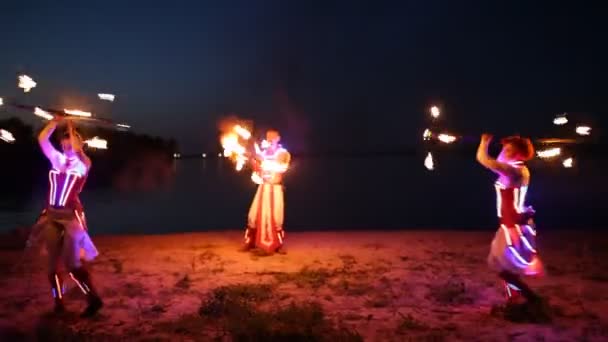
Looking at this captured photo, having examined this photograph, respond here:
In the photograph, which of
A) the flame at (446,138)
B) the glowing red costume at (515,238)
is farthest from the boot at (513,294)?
the flame at (446,138)

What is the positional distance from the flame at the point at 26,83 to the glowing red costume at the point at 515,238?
6.06 meters

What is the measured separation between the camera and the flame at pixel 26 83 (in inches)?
297

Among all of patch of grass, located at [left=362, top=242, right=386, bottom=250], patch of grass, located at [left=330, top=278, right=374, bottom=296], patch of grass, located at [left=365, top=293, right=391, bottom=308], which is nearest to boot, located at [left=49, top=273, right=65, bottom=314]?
patch of grass, located at [left=330, top=278, right=374, bottom=296]

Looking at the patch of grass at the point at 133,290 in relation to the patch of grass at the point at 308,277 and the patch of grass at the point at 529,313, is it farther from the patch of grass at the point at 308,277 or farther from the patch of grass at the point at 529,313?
the patch of grass at the point at 529,313

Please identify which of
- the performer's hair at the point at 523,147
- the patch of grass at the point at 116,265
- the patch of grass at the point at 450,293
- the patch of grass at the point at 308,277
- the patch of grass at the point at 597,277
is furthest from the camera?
the patch of grass at the point at 116,265

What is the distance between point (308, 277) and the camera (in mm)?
10742

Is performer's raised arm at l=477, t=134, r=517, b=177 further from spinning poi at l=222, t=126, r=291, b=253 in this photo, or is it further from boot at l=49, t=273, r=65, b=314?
boot at l=49, t=273, r=65, b=314

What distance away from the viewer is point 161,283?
10422 millimetres

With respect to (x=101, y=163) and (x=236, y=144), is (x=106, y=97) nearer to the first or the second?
(x=236, y=144)

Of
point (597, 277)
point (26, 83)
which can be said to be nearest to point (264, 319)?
point (26, 83)

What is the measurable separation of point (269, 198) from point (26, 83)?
6.41 m

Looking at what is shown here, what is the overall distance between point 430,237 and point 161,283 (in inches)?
313

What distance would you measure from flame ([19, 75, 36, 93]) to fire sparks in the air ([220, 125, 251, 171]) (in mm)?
5513

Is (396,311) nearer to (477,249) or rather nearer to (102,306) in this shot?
(102,306)
